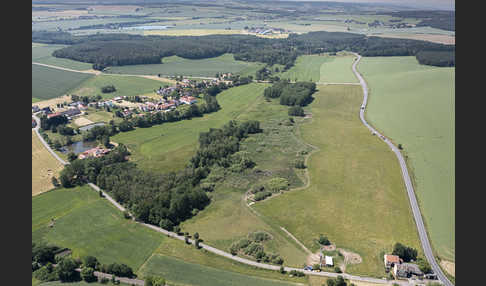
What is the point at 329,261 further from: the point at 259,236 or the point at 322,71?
the point at 322,71

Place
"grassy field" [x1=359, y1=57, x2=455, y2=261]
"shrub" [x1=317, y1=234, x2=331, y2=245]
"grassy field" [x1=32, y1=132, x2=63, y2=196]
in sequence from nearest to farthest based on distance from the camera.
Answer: "shrub" [x1=317, y1=234, x2=331, y2=245] → "grassy field" [x1=359, y1=57, x2=455, y2=261] → "grassy field" [x1=32, y1=132, x2=63, y2=196]

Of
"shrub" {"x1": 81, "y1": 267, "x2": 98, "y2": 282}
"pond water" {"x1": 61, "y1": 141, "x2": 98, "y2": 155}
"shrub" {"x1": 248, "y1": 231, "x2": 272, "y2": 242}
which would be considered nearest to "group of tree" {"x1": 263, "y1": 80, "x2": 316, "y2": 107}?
"pond water" {"x1": 61, "y1": 141, "x2": 98, "y2": 155}

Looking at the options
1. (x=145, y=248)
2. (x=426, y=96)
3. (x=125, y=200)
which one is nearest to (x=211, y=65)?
(x=426, y=96)

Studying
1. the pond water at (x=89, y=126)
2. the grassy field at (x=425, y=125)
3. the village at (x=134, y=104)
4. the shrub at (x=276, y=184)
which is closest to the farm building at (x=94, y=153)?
the village at (x=134, y=104)

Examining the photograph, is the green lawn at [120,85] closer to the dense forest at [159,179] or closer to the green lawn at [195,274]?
the dense forest at [159,179]

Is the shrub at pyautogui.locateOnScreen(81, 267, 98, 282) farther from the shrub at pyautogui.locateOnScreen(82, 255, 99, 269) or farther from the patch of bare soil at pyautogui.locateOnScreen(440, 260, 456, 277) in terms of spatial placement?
the patch of bare soil at pyautogui.locateOnScreen(440, 260, 456, 277)

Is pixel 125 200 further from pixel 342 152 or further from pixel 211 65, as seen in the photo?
pixel 211 65
